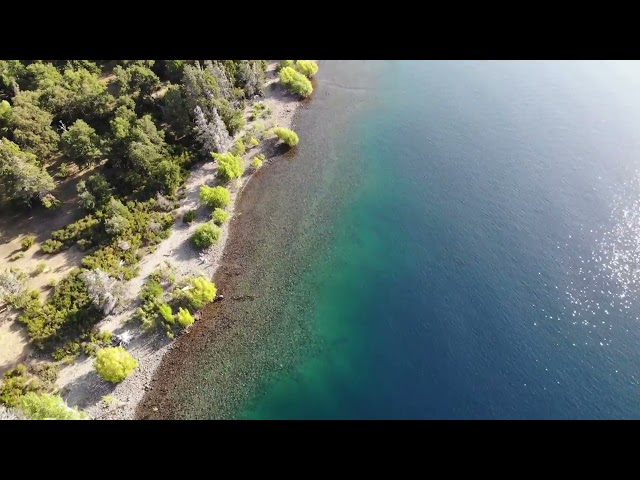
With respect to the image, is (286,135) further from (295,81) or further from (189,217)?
(189,217)

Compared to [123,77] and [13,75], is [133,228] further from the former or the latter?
[13,75]

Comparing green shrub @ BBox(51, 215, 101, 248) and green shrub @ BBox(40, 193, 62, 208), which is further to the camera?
green shrub @ BBox(40, 193, 62, 208)

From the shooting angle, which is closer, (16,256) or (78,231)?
(16,256)

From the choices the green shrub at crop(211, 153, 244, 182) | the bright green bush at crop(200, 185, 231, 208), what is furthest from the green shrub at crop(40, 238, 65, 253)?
the green shrub at crop(211, 153, 244, 182)

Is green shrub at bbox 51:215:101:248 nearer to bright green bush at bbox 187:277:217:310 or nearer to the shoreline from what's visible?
the shoreline

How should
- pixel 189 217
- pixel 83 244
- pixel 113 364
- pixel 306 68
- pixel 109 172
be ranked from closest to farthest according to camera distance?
pixel 113 364 → pixel 83 244 → pixel 189 217 → pixel 109 172 → pixel 306 68

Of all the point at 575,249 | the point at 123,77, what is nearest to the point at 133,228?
the point at 123,77

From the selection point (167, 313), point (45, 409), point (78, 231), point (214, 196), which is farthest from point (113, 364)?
point (214, 196)
